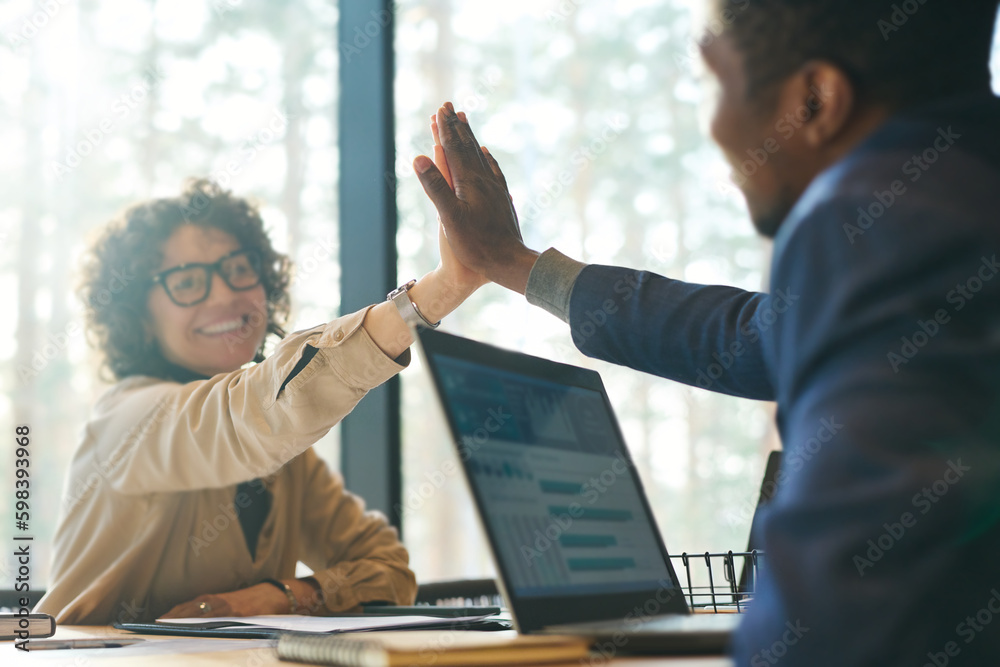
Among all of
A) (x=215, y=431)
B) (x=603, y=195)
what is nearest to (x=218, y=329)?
(x=215, y=431)

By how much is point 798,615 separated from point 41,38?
2.90 m

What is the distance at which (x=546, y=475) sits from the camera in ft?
2.64

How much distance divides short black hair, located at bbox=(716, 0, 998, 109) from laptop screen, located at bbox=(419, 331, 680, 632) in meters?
0.35

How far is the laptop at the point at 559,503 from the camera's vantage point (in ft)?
2.27

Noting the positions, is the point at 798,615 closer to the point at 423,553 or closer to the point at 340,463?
the point at 340,463

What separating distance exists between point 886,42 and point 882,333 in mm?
261

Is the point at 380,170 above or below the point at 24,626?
above

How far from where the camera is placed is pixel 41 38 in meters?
2.68
